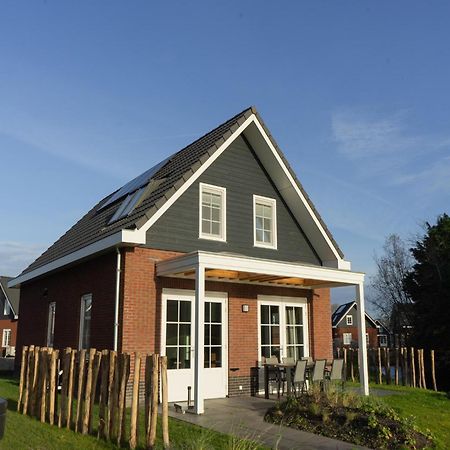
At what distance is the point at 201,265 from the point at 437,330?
675 inches

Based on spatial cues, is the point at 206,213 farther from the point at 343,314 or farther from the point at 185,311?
the point at 343,314

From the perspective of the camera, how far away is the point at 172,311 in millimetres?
11812

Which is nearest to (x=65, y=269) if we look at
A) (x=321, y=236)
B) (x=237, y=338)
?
(x=237, y=338)

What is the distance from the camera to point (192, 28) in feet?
31.6

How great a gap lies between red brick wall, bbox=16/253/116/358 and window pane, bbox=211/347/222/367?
2.50m

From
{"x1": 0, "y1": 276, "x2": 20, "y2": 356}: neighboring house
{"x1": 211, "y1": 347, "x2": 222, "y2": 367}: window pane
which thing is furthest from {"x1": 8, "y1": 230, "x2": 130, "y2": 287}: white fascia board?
{"x1": 0, "y1": 276, "x2": 20, "y2": 356}: neighboring house

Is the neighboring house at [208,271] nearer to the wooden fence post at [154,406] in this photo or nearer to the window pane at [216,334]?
the window pane at [216,334]

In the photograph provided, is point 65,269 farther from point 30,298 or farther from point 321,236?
point 321,236

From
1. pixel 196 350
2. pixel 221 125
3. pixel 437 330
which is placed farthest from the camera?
pixel 437 330

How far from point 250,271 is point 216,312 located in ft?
6.78

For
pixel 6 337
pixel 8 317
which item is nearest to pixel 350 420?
pixel 8 317

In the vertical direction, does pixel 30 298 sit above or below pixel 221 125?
below

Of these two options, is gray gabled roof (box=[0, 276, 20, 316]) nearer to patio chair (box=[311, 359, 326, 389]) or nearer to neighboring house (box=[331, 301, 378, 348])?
neighboring house (box=[331, 301, 378, 348])

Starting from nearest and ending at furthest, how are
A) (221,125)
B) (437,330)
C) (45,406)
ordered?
(45,406)
(221,125)
(437,330)
